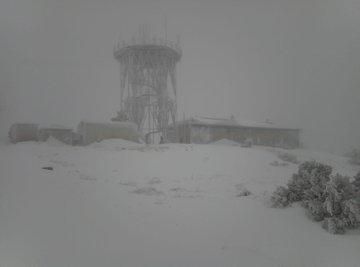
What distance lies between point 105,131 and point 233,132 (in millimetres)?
1093

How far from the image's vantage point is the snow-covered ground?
3.19 meters

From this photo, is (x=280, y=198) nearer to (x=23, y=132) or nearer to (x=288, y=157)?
(x=288, y=157)

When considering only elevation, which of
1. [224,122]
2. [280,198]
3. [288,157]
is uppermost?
[224,122]

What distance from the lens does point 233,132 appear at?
383 cm

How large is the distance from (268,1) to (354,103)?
1209 mm

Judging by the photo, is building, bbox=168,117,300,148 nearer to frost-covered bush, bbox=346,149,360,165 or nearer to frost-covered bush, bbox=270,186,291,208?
frost-covered bush, bbox=270,186,291,208

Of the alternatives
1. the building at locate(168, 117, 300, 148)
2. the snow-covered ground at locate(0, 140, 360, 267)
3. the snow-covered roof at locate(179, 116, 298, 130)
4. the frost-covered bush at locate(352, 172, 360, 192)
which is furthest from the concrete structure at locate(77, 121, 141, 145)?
the frost-covered bush at locate(352, 172, 360, 192)

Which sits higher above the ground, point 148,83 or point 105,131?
point 148,83

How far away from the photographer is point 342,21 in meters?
3.97

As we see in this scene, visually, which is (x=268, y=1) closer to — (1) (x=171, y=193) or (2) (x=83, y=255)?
(1) (x=171, y=193)

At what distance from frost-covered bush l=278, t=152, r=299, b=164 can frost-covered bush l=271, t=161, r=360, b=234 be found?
0.10m

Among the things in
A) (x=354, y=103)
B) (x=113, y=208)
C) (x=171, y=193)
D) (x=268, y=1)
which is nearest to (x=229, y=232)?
(x=171, y=193)

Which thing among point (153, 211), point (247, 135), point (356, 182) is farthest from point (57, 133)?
point (356, 182)

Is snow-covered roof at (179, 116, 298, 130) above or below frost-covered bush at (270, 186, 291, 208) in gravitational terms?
above
